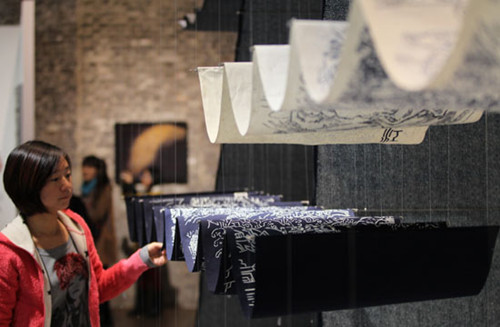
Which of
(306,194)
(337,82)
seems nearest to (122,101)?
(306,194)

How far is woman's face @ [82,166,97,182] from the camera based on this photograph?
3371 millimetres

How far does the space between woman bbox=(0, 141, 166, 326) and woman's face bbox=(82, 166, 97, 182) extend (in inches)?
60.1

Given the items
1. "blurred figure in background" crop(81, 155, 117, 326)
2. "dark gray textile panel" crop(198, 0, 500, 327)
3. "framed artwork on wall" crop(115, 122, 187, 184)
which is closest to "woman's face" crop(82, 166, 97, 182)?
"blurred figure in background" crop(81, 155, 117, 326)

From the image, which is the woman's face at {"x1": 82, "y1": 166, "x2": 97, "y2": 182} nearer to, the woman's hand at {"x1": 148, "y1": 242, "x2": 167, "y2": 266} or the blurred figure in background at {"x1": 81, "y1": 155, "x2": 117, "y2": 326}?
the blurred figure in background at {"x1": 81, "y1": 155, "x2": 117, "y2": 326}

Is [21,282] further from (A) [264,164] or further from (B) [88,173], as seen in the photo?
(B) [88,173]

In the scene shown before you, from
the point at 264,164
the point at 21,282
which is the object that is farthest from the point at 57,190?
the point at 264,164

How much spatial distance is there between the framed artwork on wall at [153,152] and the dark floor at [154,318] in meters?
0.68

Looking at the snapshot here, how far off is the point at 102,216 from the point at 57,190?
159 centimetres

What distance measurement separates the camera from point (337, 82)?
700 mm

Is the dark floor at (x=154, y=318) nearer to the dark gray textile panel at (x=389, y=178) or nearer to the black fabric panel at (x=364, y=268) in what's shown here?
the dark gray textile panel at (x=389, y=178)

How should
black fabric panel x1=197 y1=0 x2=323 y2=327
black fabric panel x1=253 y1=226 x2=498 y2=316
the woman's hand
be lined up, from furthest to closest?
black fabric panel x1=197 y1=0 x2=323 y2=327 < the woman's hand < black fabric panel x1=253 y1=226 x2=498 y2=316

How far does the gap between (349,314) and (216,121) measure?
103cm

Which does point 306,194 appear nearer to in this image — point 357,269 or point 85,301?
point 85,301

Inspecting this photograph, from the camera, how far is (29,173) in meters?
1.68
